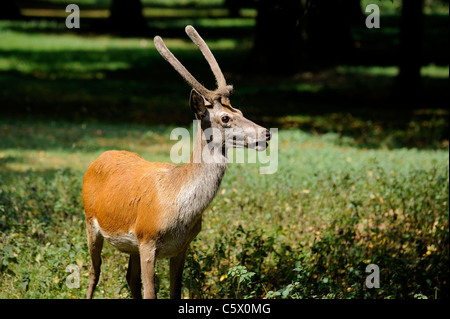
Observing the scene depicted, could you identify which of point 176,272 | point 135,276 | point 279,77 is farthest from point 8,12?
point 176,272

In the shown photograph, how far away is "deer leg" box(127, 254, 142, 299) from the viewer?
5.66 m

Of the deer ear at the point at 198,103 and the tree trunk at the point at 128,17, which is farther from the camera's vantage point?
the tree trunk at the point at 128,17

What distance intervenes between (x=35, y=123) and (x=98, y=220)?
10.0 meters

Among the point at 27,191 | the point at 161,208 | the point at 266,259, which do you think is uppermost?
the point at 161,208

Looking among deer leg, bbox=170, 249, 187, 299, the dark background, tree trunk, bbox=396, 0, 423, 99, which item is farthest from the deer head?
tree trunk, bbox=396, 0, 423, 99

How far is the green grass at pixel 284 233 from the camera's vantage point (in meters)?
6.34

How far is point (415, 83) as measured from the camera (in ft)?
61.1

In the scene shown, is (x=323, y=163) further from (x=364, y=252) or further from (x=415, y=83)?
(x=415, y=83)

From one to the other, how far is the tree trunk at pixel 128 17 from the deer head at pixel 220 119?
87.1 ft

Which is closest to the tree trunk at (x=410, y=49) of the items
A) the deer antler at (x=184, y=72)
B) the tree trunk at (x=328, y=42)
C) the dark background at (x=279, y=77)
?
the dark background at (x=279, y=77)

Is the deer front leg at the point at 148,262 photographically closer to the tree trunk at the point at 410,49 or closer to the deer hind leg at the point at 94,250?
the deer hind leg at the point at 94,250

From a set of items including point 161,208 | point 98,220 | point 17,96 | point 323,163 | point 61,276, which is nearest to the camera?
point 161,208

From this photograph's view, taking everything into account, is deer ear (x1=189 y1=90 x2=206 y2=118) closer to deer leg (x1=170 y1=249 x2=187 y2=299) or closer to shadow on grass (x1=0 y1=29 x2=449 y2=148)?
deer leg (x1=170 y1=249 x2=187 y2=299)

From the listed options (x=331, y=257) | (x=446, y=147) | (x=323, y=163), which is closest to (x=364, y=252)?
(x=331, y=257)
